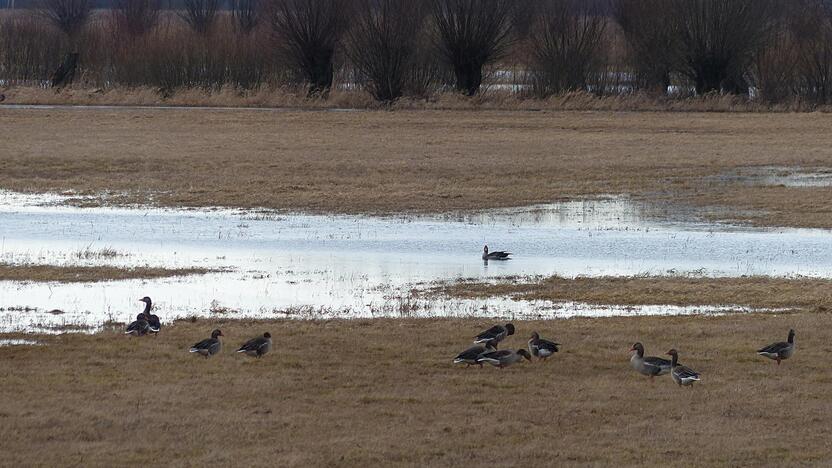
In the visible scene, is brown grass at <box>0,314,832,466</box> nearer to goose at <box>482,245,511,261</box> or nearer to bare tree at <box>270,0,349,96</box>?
goose at <box>482,245,511,261</box>

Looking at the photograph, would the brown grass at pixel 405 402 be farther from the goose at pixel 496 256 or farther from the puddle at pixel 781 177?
the puddle at pixel 781 177

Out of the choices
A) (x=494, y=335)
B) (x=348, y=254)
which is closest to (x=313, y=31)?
(x=348, y=254)

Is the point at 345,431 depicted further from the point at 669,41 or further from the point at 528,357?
the point at 669,41

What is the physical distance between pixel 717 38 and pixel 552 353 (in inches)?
2070

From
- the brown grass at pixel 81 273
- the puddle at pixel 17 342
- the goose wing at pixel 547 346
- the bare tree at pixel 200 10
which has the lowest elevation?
the goose wing at pixel 547 346

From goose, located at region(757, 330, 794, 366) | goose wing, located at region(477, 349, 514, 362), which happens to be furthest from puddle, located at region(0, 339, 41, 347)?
goose, located at region(757, 330, 794, 366)

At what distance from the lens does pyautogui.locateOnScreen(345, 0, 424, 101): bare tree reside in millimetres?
61281

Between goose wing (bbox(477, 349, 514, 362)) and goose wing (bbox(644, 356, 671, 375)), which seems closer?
goose wing (bbox(644, 356, 671, 375))

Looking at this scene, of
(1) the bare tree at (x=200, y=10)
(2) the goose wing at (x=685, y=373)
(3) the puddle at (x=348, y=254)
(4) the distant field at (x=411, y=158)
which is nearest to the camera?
(2) the goose wing at (x=685, y=373)

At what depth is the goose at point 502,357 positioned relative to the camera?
12.0 metres

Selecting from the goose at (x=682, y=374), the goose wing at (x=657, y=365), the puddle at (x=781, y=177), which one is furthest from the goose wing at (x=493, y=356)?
the puddle at (x=781, y=177)

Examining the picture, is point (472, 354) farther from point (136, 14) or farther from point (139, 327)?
point (136, 14)

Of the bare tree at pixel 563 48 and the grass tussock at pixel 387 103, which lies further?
the bare tree at pixel 563 48

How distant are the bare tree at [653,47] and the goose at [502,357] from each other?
171 ft
